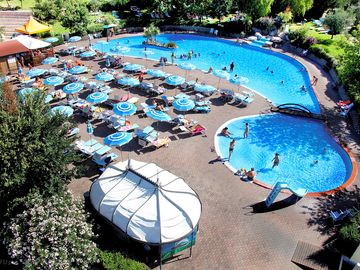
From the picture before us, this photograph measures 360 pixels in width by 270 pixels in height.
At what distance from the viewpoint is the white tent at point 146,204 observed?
42.7 ft

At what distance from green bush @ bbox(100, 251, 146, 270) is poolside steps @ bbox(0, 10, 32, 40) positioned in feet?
137

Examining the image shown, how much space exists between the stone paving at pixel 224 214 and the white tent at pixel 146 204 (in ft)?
6.40

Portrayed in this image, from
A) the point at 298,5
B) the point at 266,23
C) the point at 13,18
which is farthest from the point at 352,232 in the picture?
the point at 13,18

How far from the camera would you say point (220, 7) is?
A: 4609 cm

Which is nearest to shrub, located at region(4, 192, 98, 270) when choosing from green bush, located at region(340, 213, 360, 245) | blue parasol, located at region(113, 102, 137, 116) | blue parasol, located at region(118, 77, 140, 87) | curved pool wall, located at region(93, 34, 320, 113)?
blue parasol, located at region(113, 102, 137, 116)

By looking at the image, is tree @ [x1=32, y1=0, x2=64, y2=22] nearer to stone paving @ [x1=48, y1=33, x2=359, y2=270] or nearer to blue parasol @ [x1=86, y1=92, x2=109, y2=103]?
blue parasol @ [x1=86, y1=92, x2=109, y2=103]

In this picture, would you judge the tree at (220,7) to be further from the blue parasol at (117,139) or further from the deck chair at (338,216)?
the deck chair at (338,216)

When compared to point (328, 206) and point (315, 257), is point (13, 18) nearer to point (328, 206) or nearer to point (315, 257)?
point (328, 206)

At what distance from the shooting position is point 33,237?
11336mm

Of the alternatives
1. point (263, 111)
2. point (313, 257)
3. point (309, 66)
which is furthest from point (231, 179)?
point (309, 66)

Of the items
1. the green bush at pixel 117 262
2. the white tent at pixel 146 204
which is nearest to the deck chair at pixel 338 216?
the white tent at pixel 146 204

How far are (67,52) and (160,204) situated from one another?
2985 cm

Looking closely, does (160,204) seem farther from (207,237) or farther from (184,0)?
(184,0)

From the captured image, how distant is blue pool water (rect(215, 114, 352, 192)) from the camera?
65.2 feet
